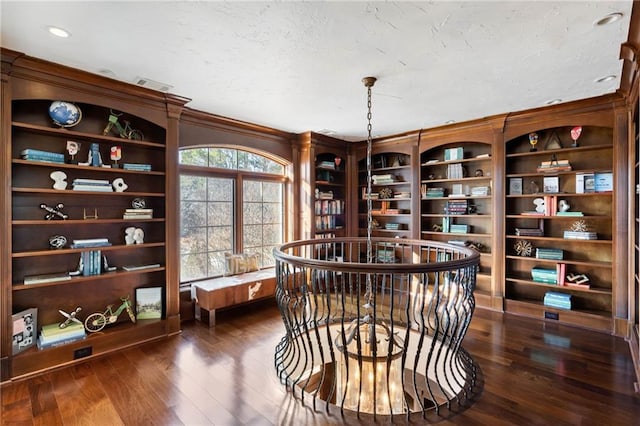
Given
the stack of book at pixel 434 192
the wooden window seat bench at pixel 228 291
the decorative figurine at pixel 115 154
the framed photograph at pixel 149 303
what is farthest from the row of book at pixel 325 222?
the decorative figurine at pixel 115 154

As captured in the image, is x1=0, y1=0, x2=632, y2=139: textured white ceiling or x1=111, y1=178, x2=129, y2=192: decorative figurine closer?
x1=0, y1=0, x2=632, y2=139: textured white ceiling

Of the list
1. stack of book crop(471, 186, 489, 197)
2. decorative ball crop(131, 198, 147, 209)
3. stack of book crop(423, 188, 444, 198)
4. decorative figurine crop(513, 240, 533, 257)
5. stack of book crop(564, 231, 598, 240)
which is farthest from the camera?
stack of book crop(423, 188, 444, 198)

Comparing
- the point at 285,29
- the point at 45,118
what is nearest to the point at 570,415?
the point at 285,29

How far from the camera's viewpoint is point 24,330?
272 cm

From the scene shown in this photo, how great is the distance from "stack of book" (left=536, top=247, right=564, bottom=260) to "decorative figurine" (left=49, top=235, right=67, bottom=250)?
5315 millimetres

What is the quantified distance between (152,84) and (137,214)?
1.33m

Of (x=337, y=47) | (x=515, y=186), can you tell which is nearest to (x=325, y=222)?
(x=515, y=186)

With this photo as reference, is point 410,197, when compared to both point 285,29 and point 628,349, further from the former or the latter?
point 285,29

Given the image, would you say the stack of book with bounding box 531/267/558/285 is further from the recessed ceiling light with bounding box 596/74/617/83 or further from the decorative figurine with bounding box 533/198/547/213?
the recessed ceiling light with bounding box 596/74/617/83

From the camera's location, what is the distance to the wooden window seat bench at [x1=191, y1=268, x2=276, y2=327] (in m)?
3.76

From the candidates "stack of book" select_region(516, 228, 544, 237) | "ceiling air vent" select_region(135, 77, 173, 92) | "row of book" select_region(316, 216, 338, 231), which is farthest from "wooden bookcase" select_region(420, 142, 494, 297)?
"ceiling air vent" select_region(135, 77, 173, 92)

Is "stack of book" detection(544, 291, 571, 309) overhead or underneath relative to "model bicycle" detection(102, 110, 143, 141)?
underneath

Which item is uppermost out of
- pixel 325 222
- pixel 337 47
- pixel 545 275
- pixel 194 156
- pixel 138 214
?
pixel 337 47

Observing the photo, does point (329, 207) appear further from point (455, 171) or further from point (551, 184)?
point (551, 184)
